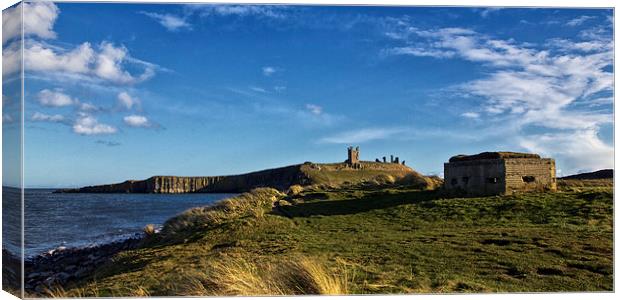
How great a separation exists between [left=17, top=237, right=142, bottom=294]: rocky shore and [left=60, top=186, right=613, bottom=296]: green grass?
4.19ft

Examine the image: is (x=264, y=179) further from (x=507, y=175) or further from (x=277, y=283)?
(x=277, y=283)

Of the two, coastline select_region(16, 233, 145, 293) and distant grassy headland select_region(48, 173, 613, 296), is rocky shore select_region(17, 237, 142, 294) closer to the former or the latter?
coastline select_region(16, 233, 145, 293)

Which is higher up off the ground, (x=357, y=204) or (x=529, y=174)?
(x=529, y=174)

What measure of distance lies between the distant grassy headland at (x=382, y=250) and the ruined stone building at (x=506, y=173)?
3.71 ft

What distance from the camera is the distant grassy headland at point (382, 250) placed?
26.2 ft

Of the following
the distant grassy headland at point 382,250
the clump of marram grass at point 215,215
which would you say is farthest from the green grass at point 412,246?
the clump of marram grass at point 215,215

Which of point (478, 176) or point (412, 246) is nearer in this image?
point (412, 246)

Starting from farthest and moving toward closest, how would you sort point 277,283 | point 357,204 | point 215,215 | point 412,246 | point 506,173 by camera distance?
1. point 357,204
2. point 506,173
3. point 215,215
4. point 412,246
5. point 277,283

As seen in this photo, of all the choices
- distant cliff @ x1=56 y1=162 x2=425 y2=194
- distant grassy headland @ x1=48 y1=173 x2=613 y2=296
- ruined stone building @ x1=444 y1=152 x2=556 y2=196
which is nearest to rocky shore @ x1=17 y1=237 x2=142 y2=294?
distant grassy headland @ x1=48 y1=173 x2=613 y2=296

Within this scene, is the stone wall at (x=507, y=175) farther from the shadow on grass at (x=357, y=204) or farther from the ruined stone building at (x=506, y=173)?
the shadow on grass at (x=357, y=204)

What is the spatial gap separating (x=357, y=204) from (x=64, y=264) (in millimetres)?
10588

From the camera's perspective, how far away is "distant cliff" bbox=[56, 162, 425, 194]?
220 feet

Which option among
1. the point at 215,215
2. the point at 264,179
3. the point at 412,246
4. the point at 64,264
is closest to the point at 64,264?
the point at 64,264

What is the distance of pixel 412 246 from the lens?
37.3ft
